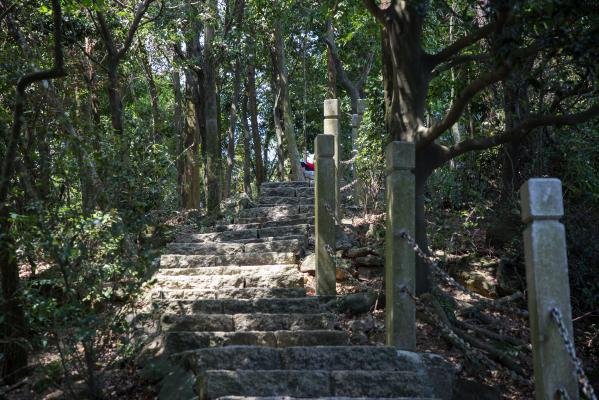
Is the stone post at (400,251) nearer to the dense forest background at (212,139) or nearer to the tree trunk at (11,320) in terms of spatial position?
the dense forest background at (212,139)

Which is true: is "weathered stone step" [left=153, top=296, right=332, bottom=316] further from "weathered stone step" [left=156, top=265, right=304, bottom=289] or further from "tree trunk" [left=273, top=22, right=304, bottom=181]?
"tree trunk" [left=273, top=22, right=304, bottom=181]

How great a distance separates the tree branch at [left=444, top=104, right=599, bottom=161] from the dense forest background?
15 millimetres

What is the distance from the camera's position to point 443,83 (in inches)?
351

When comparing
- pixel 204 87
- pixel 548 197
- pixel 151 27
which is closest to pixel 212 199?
pixel 204 87

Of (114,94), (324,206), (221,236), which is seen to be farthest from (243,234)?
(114,94)

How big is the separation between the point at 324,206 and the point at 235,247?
194 centimetres

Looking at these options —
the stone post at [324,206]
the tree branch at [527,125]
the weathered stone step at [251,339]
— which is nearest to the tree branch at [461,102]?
the tree branch at [527,125]

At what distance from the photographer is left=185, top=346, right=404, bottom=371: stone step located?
480 centimetres

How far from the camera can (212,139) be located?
13453mm

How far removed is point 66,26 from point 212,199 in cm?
429

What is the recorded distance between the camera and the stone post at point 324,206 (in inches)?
265

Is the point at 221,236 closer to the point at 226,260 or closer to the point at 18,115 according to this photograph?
the point at 226,260

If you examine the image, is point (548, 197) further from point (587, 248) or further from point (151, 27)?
point (151, 27)

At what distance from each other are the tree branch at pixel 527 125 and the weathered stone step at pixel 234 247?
2.29 metres
